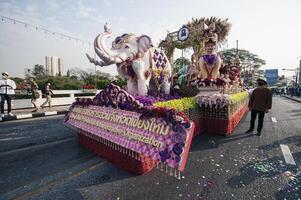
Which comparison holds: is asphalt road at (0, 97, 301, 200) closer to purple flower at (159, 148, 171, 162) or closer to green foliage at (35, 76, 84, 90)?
purple flower at (159, 148, 171, 162)

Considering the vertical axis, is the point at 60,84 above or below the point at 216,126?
above

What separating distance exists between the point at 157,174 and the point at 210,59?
4.39 m

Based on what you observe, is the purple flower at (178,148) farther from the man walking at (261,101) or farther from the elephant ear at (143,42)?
the man walking at (261,101)

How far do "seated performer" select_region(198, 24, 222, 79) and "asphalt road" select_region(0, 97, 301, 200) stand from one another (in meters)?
2.36

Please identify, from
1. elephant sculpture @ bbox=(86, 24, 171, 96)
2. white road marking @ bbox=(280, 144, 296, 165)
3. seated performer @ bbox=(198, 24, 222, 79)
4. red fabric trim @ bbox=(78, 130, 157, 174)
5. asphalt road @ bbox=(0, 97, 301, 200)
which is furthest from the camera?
seated performer @ bbox=(198, 24, 222, 79)

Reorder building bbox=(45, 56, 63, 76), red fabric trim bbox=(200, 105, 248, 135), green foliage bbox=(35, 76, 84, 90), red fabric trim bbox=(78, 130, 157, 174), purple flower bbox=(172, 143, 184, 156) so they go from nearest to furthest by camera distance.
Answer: purple flower bbox=(172, 143, 184, 156)
red fabric trim bbox=(78, 130, 157, 174)
red fabric trim bbox=(200, 105, 248, 135)
green foliage bbox=(35, 76, 84, 90)
building bbox=(45, 56, 63, 76)

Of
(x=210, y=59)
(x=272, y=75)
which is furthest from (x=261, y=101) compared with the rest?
(x=272, y=75)

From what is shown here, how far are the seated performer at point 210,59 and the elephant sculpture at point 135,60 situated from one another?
1.37 metres

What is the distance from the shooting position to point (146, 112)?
10.3 ft

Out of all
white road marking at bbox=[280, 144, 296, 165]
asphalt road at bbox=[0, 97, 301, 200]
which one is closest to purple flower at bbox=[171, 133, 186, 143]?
asphalt road at bbox=[0, 97, 301, 200]

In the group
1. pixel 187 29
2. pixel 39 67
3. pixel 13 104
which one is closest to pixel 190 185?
pixel 187 29

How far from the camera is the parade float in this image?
2818mm

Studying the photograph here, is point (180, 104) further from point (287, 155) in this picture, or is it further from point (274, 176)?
point (287, 155)

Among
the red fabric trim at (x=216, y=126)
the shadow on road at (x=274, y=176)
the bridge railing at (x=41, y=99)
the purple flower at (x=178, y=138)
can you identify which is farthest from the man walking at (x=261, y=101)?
the bridge railing at (x=41, y=99)
